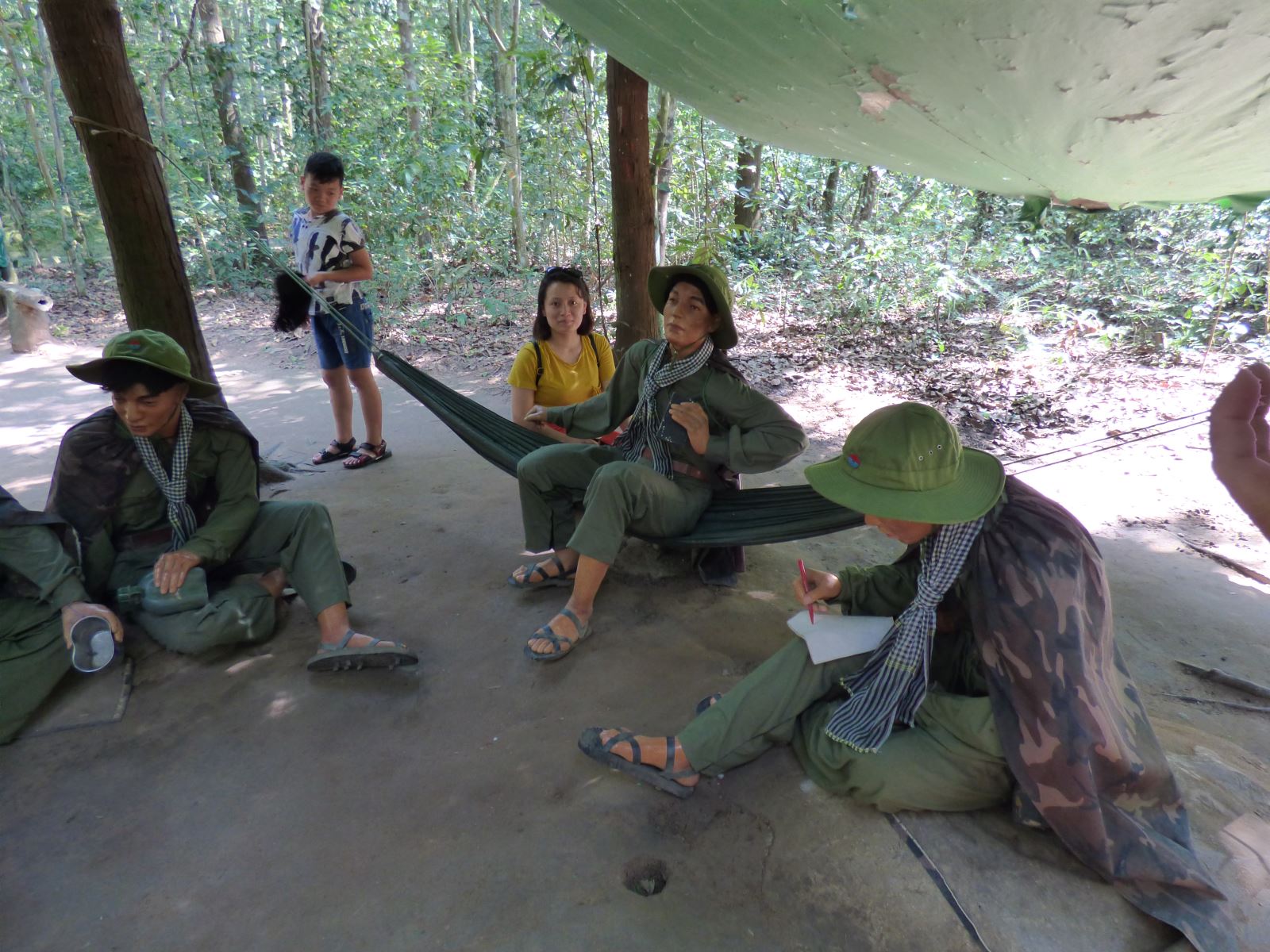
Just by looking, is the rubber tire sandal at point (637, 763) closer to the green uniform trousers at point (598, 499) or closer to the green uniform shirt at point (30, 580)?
the green uniform trousers at point (598, 499)

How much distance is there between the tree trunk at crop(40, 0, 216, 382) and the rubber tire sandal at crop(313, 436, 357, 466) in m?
0.80

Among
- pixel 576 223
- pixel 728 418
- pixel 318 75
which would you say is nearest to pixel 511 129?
pixel 576 223

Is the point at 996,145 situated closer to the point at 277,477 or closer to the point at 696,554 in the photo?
the point at 696,554

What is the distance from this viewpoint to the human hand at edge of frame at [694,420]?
2098 mm

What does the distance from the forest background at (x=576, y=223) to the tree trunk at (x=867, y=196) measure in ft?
0.30

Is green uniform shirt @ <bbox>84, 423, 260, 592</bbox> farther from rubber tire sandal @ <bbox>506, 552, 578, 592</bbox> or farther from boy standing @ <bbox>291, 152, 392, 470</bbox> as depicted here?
boy standing @ <bbox>291, 152, 392, 470</bbox>

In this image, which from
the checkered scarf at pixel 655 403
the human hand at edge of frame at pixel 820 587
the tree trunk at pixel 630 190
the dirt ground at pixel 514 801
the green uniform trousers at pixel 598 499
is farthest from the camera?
the tree trunk at pixel 630 190

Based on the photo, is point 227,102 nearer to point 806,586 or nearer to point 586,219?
point 586,219

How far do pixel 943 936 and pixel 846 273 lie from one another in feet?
18.5

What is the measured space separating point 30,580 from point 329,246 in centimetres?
178

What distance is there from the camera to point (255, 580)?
2.11m

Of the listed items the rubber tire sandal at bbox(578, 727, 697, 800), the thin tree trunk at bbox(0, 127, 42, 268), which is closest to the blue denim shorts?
the rubber tire sandal at bbox(578, 727, 697, 800)

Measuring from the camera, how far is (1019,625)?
1.25 m

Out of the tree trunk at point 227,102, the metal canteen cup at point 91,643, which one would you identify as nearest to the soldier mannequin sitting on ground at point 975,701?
the metal canteen cup at point 91,643
